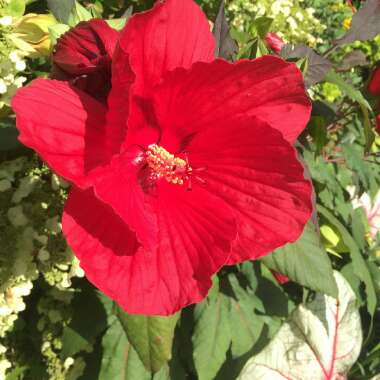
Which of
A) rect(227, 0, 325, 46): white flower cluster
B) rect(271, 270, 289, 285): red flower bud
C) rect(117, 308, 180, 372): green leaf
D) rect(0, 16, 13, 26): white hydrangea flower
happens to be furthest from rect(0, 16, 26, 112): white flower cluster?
rect(227, 0, 325, 46): white flower cluster

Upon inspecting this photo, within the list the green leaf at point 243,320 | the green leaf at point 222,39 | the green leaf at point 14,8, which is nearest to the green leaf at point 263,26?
the green leaf at point 222,39

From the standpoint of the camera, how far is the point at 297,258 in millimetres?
905

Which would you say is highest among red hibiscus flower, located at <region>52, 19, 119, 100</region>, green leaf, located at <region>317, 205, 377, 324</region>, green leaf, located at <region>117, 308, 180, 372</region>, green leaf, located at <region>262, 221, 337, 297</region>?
red hibiscus flower, located at <region>52, 19, 119, 100</region>

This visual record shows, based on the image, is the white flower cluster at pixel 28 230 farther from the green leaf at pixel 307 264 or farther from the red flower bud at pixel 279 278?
the red flower bud at pixel 279 278

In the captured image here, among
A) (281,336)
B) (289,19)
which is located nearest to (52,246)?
(281,336)

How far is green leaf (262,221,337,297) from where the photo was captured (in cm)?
90

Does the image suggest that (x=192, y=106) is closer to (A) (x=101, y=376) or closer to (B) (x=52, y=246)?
(B) (x=52, y=246)

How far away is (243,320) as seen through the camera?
122 centimetres

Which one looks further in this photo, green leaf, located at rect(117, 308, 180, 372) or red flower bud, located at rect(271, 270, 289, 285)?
red flower bud, located at rect(271, 270, 289, 285)

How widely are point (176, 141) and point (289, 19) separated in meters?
1.08

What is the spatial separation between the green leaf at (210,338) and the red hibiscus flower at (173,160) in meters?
0.60

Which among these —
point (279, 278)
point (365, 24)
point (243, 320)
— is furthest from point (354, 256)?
point (365, 24)

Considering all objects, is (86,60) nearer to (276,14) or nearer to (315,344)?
(315,344)

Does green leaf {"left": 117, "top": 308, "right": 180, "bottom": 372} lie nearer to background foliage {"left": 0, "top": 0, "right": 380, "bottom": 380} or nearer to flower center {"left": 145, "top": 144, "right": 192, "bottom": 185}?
background foliage {"left": 0, "top": 0, "right": 380, "bottom": 380}
